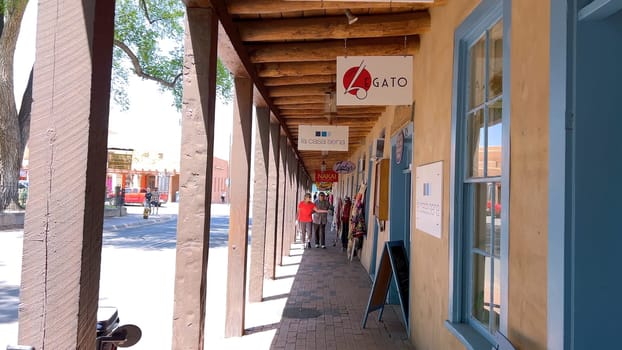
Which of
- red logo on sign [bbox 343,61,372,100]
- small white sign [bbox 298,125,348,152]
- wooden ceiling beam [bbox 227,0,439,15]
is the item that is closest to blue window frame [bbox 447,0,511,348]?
wooden ceiling beam [bbox 227,0,439,15]

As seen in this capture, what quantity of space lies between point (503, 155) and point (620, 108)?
29.9 inches

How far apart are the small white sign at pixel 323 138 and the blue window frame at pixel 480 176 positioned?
4.67 metres

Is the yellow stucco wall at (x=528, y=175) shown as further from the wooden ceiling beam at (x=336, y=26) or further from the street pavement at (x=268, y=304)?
the street pavement at (x=268, y=304)

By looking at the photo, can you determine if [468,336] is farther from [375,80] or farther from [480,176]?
[375,80]

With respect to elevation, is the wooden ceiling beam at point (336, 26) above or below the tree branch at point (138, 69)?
below

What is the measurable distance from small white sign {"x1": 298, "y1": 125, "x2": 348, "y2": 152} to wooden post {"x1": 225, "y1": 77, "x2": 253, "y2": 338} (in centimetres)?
275

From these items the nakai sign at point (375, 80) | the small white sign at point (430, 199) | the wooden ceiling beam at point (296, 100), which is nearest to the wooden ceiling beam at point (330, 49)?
the nakai sign at point (375, 80)

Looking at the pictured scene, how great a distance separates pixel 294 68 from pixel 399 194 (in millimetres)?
2391

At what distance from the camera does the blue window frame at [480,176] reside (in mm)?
2697

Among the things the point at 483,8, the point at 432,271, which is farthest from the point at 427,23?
the point at 432,271

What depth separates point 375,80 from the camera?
469cm

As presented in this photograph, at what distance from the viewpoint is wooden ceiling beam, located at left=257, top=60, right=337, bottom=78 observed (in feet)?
19.5

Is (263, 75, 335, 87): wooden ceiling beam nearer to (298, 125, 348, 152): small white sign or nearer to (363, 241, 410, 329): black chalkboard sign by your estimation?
(298, 125, 348, 152): small white sign

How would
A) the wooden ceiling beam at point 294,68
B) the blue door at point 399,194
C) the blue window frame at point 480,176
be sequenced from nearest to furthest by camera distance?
the blue window frame at point 480,176 < the wooden ceiling beam at point 294,68 < the blue door at point 399,194
